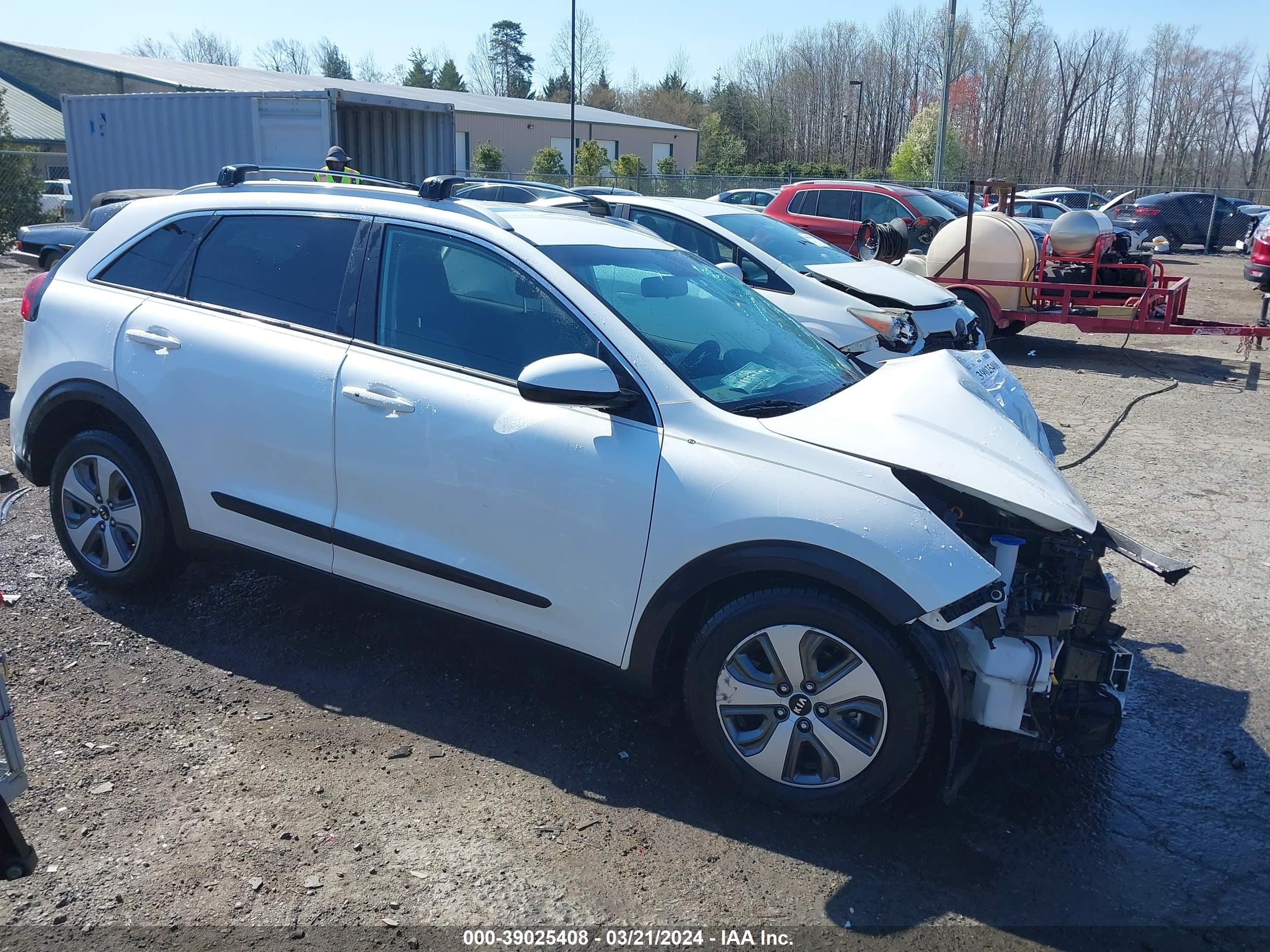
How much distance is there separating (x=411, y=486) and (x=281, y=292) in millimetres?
1096

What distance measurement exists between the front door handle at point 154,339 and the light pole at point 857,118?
212ft

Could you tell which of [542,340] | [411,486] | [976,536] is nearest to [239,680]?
[411,486]

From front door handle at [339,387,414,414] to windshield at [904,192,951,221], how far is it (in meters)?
13.2

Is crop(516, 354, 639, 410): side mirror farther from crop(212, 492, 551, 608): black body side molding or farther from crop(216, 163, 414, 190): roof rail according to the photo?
crop(216, 163, 414, 190): roof rail

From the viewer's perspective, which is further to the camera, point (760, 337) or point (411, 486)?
point (760, 337)

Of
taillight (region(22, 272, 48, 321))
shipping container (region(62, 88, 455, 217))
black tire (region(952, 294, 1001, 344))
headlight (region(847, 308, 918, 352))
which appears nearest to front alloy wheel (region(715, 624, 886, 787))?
taillight (region(22, 272, 48, 321))

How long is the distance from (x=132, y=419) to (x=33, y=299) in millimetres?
956

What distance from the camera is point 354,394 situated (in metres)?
3.70

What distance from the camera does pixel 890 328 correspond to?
8.16m

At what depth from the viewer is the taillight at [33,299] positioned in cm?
457

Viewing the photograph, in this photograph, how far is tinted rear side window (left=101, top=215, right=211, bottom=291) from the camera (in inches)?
171

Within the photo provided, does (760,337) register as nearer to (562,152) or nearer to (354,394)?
(354,394)

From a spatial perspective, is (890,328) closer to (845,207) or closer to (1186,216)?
(845,207)

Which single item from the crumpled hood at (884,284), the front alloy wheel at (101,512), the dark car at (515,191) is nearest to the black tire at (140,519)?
the front alloy wheel at (101,512)
